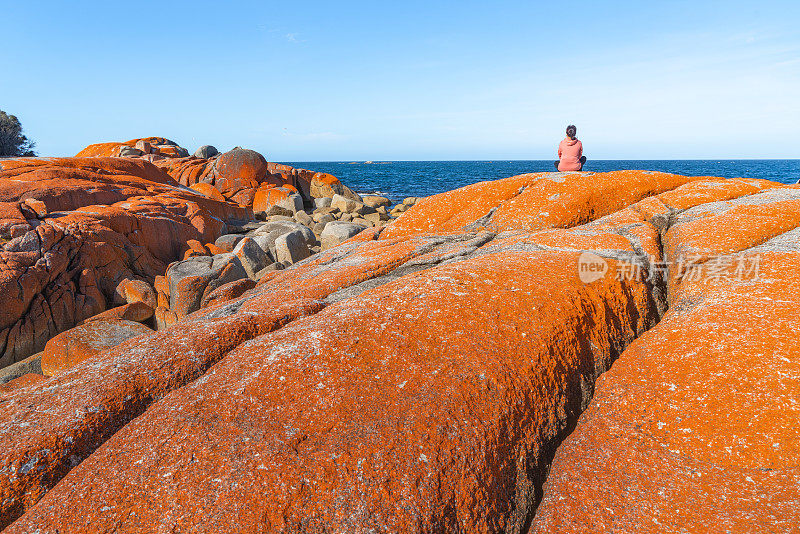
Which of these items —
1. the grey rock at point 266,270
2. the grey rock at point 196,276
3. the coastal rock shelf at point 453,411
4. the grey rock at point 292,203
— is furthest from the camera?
the grey rock at point 292,203

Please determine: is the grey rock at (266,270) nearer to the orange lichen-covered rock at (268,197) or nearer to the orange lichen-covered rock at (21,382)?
the orange lichen-covered rock at (21,382)

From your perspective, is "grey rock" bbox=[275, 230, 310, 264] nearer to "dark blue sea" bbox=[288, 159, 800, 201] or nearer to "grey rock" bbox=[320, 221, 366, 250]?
"grey rock" bbox=[320, 221, 366, 250]

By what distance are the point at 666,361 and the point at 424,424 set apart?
2.03 m

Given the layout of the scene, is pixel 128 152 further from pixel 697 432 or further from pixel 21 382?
pixel 697 432

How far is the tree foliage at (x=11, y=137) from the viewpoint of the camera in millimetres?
28281

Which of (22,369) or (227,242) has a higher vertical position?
(227,242)

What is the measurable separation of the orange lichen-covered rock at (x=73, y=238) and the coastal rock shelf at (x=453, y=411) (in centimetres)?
635

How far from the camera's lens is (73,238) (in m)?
9.52

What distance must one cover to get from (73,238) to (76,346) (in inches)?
166

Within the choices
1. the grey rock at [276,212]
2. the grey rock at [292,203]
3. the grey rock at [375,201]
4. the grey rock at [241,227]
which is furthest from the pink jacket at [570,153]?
the grey rock at [375,201]

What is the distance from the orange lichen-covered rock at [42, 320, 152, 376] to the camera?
257 inches

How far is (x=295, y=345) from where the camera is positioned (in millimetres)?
3162

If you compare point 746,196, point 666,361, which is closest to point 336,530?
point 666,361

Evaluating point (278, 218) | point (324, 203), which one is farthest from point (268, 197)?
point (324, 203)
